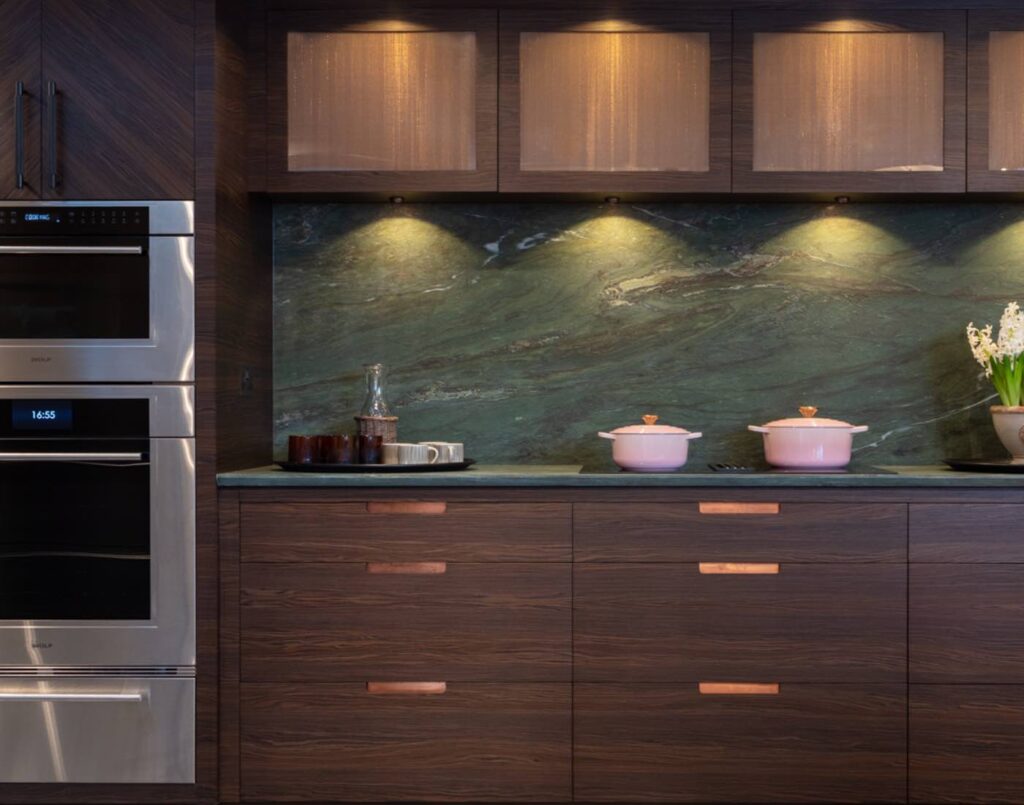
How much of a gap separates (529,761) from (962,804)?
1.06 m

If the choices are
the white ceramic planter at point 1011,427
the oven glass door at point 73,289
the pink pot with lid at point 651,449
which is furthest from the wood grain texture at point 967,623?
the oven glass door at point 73,289

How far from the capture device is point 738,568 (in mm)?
2770

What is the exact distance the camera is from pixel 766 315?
338 centimetres

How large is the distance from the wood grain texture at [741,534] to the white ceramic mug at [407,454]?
1.51ft

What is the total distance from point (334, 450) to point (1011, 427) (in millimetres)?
1847

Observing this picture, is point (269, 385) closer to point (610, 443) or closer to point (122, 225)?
point (122, 225)

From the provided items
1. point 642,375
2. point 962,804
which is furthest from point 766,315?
point 962,804

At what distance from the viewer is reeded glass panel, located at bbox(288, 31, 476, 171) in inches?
121

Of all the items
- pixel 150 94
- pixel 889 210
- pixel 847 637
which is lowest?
pixel 847 637

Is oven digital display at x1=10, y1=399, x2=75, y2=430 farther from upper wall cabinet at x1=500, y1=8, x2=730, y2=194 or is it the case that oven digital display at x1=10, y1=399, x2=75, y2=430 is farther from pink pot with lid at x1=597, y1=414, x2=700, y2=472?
pink pot with lid at x1=597, y1=414, x2=700, y2=472

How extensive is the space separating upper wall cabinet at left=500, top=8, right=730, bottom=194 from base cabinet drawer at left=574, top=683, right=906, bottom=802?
1.35m

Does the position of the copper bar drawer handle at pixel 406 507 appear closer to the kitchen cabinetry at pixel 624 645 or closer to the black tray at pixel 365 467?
the kitchen cabinetry at pixel 624 645

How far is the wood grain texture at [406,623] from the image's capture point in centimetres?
279

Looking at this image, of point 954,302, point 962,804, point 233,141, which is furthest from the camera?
point 954,302
